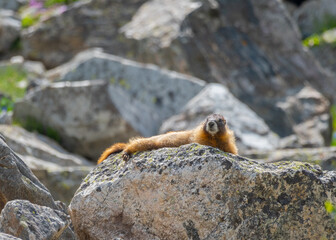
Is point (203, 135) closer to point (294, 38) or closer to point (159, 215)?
point (159, 215)

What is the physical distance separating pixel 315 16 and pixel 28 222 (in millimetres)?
23725

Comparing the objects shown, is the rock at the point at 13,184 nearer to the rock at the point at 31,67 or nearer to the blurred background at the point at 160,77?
the blurred background at the point at 160,77

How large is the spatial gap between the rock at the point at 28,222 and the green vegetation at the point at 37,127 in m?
9.95

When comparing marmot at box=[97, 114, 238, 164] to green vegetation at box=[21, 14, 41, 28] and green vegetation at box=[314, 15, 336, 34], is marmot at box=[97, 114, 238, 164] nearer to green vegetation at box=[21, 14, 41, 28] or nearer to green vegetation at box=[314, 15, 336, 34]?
green vegetation at box=[314, 15, 336, 34]

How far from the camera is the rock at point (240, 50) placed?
20531mm

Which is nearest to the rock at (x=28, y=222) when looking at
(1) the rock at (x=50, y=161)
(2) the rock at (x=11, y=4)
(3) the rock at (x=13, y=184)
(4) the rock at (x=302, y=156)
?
(3) the rock at (x=13, y=184)

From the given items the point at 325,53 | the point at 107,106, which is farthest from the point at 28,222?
the point at 325,53

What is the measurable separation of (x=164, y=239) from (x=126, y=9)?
21.3 meters

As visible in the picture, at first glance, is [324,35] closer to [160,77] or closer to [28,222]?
[160,77]

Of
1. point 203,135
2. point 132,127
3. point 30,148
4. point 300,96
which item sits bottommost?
point 300,96

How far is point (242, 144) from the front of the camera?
1543 cm

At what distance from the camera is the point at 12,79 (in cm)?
2348

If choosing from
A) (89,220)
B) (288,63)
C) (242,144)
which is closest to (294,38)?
(288,63)

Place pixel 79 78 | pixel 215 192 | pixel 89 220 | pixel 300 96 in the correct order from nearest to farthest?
1. pixel 215 192
2. pixel 89 220
3. pixel 79 78
4. pixel 300 96
